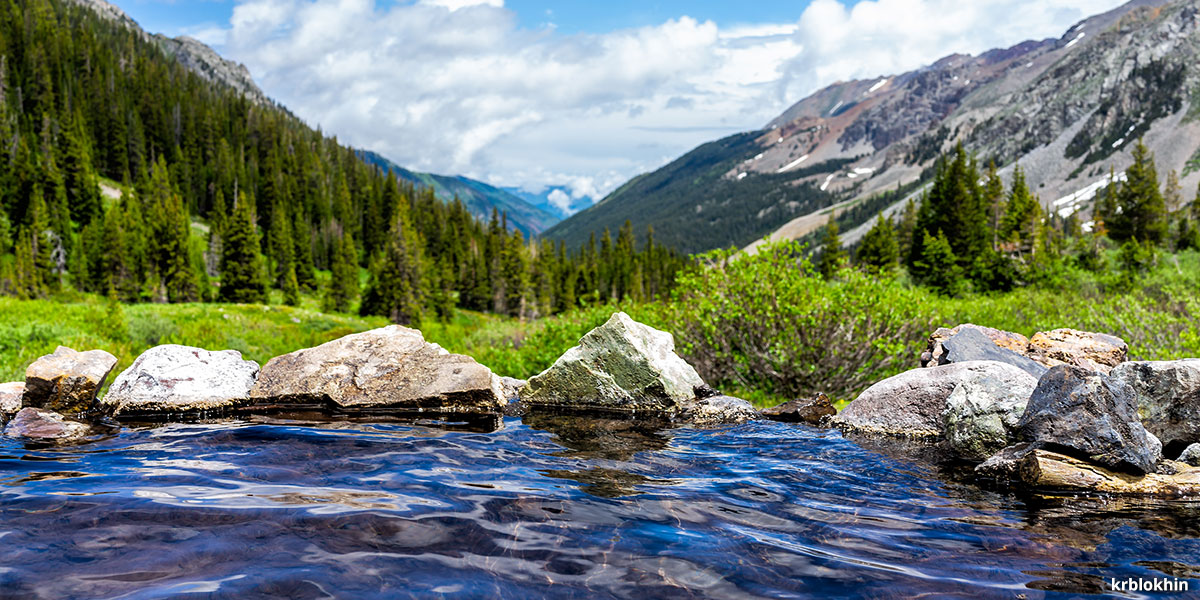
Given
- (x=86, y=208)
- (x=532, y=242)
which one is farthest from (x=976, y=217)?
(x=86, y=208)

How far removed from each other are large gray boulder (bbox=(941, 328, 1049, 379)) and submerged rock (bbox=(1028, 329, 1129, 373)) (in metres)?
0.67

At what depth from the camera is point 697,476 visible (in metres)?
8.34

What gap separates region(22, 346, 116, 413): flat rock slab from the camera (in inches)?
426

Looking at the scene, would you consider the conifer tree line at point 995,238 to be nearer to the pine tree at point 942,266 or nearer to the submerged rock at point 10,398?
the pine tree at point 942,266

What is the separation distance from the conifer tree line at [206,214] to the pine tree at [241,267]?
186mm

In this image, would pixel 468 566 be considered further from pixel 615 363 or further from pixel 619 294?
pixel 619 294

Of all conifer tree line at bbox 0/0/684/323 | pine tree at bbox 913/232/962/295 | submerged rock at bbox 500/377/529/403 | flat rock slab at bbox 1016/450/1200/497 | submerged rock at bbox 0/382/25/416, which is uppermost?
conifer tree line at bbox 0/0/684/323

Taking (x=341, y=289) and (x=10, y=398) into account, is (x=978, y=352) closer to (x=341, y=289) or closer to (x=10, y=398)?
(x=10, y=398)

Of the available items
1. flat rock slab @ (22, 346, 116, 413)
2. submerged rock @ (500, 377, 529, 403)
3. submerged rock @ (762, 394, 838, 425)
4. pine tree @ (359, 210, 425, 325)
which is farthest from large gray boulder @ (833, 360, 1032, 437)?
pine tree @ (359, 210, 425, 325)

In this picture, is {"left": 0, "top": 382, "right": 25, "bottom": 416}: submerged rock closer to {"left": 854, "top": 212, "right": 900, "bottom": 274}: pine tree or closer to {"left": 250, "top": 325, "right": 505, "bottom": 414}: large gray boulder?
{"left": 250, "top": 325, "right": 505, "bottom": 414}: large gray boulder

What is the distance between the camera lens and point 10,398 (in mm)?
11156

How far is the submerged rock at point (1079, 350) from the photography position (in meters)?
12.6

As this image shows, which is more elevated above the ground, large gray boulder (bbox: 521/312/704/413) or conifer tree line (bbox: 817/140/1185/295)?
conifer tree line (bbox: 817/140/1185/295)

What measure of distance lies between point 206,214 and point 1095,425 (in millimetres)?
129073
